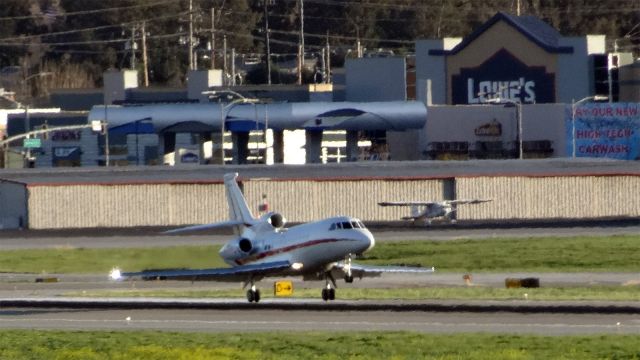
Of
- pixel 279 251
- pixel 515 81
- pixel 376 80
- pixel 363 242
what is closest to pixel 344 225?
pixel 363 242

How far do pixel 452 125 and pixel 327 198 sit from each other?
29.5 meters

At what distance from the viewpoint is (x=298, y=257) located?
4141cm

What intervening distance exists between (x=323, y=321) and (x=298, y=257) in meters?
6.63

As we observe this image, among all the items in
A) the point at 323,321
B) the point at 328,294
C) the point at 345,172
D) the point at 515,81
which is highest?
the point at 515,81

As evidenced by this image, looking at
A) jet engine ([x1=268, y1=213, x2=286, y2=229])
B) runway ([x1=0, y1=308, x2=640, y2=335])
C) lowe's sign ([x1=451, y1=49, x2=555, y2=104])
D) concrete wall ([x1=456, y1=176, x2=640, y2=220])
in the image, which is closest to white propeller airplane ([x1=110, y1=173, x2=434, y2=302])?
jet engine ([x1=268, y1=213, x2=286, y2=229])

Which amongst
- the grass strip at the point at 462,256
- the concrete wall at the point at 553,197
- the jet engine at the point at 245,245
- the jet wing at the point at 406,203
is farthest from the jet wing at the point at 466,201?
the jet engine at the point at 245,245

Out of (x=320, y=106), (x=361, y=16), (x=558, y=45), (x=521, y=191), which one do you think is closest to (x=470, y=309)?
(x=521, y=191)

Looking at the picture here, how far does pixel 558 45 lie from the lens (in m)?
115

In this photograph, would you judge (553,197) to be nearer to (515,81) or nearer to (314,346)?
(515,81)

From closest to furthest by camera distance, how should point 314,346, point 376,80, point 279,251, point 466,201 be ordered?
point 314,346
point 279,251
point 466,201
point 376,80

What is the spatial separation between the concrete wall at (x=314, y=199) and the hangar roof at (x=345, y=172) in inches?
15.3

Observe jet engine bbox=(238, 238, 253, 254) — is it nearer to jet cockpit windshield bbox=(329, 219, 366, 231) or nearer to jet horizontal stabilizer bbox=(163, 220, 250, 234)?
jet horizontal stabilizer bbox=(163, 220, 250, 234)

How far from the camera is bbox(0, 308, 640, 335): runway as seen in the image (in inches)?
1271

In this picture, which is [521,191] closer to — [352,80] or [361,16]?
[352,80]
